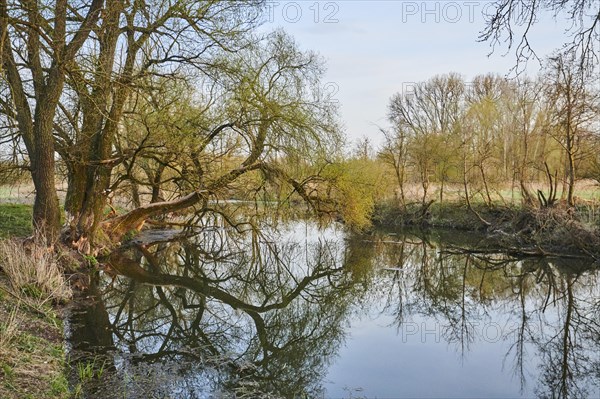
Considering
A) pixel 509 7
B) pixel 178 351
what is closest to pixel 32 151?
pixel 178 351

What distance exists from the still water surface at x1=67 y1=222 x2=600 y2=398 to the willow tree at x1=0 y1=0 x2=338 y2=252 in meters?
2.47

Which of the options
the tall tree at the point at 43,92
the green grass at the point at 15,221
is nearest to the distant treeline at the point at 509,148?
the tall tree at the point at 43,92

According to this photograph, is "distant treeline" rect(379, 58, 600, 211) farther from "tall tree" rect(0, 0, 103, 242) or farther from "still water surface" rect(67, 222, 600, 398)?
"tall tree" rect(0, 0, 103, 242)

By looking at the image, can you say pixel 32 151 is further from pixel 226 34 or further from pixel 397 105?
pixel 397 105

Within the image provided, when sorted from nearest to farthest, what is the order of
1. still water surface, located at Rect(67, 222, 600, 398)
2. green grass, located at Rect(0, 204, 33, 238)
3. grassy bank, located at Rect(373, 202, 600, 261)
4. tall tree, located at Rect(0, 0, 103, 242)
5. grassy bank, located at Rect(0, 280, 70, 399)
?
grassy bank, located at Rect(0, 280, 70, 399) → still water surface, located at Rect(67, 222, 600, 398) → tall tree, located at Rect(0, 0, 103, 242) → green grass, located at Rect(0, 204, 33, 238) → grassy bank, located at Rect(373, 202, 600, 261)

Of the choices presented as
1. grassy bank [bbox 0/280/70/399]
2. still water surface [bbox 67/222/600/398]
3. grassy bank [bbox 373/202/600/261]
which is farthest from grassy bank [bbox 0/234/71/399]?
grassy bank [bbox 373/202/600/261]

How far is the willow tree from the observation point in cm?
1111

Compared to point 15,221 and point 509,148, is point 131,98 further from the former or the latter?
point 509,148

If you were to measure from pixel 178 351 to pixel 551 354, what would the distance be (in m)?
5.81

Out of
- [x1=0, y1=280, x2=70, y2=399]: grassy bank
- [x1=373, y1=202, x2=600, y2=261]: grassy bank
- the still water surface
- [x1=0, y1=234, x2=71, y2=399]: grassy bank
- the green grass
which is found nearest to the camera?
[x1=0, y1=280, x2=70, y2=399]: grassy bank

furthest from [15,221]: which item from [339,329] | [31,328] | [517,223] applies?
[517,223]

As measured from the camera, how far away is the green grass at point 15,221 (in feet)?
48.6

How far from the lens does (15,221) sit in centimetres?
1684

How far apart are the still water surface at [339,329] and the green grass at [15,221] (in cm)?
292
